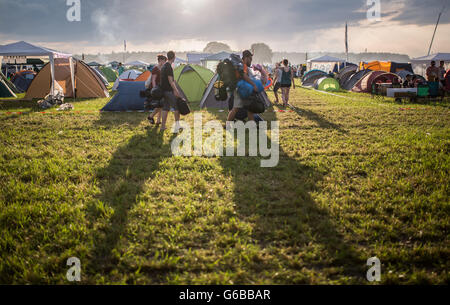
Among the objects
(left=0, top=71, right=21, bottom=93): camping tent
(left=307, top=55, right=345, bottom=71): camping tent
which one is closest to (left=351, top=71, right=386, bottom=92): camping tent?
(left=0, top=71, right=21, bottom=93): camping tent

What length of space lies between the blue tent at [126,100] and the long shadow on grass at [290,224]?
7.55m

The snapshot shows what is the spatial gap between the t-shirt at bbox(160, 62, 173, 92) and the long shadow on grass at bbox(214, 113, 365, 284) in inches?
139

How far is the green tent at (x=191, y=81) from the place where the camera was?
14.1 m

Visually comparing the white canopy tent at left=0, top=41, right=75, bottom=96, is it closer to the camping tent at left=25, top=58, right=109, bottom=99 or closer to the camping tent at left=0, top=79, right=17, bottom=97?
the camping tent at left=25, top=58, right=109, bottom=99

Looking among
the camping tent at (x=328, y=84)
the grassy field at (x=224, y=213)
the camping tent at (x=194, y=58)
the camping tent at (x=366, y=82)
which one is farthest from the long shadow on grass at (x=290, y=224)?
the camping tent at (x=194, y=58)

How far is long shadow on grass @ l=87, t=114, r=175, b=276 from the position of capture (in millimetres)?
2838

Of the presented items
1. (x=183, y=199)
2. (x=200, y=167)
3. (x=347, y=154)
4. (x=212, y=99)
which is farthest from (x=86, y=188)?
(x=212, y=99)

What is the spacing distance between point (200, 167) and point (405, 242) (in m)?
3.39

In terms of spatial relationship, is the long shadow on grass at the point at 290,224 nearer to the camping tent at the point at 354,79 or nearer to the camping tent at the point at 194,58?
the camping tent at the point at 354,79

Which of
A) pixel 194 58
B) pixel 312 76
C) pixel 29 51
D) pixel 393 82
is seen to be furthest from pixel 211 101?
pixel 194 58

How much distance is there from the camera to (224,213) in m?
3.61

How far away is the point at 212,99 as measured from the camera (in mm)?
12398

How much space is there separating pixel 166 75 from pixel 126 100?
15.3 feet
